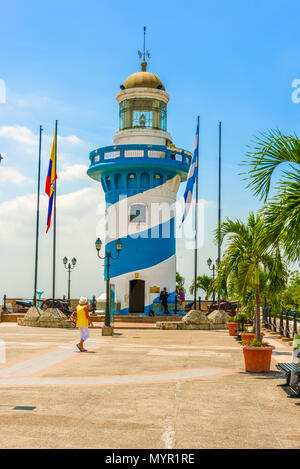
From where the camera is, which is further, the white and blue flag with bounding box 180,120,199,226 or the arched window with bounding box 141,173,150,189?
the arched window with bounding box 141,173,150,189

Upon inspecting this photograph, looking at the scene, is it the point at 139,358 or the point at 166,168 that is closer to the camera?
the point at 139,358

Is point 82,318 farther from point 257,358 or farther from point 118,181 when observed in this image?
point 118,181

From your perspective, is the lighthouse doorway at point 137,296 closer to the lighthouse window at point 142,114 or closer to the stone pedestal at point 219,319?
the stone pedestal at point 219,319

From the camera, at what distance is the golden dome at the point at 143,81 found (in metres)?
37.9

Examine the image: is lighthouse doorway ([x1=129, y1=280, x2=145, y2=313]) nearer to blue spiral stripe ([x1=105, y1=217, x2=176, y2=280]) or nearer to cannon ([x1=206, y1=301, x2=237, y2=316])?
blue spiral stripe ([x1=105, y1=217, x2=176, y2=280])

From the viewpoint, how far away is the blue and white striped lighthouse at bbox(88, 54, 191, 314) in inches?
1475

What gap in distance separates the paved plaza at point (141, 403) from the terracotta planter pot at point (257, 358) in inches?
8.0

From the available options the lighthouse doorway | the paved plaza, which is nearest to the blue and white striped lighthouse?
the lighthouse doorway

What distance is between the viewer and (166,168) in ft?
125

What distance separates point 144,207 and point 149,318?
25.0 ft

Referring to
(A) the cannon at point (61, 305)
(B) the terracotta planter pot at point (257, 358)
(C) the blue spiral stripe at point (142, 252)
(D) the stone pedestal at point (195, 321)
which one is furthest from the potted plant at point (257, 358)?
(C) the blue spiral stripe at point (142, 252)

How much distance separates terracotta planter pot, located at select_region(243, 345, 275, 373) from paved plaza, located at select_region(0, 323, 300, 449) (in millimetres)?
204
